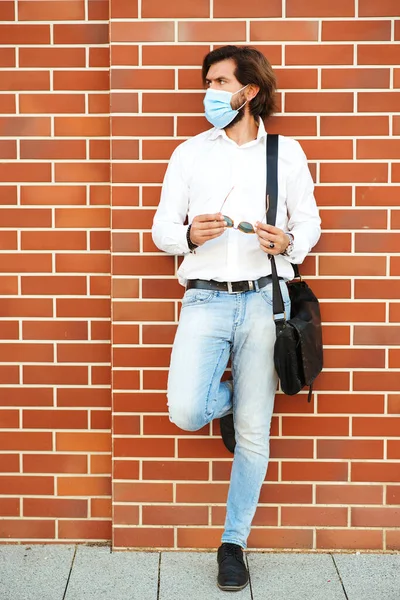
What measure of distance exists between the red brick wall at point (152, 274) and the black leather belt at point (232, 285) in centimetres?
30

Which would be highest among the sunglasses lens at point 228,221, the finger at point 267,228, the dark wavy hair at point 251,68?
the dark wavy hair at point 251,68

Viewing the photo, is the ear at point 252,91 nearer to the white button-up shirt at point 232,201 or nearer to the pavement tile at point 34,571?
the white button-up shirt at point 232,201

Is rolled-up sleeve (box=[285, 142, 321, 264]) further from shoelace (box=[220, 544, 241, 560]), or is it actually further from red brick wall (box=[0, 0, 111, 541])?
shoelace (box=[220, 544, 241, 560])

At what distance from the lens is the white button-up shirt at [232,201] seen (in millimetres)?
3115

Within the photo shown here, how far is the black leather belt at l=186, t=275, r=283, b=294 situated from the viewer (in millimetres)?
3098

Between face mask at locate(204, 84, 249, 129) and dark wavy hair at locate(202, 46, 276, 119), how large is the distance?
6 centimetres

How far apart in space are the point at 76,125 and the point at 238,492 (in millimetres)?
1798

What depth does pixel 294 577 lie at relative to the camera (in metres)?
3.21

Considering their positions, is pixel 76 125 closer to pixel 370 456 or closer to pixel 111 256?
pixel 111 256

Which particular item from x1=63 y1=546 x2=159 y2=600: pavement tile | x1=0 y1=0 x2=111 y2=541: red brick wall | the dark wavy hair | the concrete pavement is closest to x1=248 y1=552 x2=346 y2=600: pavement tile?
the concrete pavement

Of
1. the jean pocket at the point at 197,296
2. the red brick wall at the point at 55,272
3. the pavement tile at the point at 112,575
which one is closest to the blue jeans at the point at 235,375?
the jean pocket at the point at 197,296

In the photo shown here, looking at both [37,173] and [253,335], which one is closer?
[253,335]

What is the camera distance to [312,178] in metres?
3.36

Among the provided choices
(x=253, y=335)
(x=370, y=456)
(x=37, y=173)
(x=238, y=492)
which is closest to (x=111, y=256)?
(x=37, y=173)
